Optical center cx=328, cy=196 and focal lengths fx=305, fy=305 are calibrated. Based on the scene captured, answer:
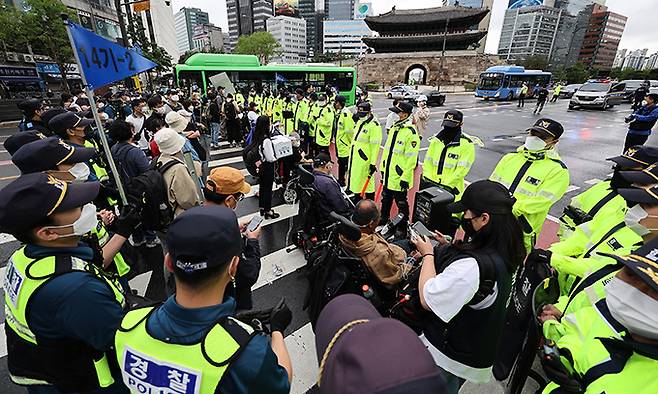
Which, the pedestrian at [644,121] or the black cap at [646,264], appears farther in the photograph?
the pedestrian at [644,121]

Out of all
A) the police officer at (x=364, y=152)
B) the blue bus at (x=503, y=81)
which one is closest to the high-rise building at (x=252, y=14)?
the blue bus at (x=503, y=81)

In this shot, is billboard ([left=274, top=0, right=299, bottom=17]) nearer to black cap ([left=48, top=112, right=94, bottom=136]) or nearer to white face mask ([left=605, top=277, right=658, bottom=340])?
black cap ([left=48, top=112, right=94, bottom=136])

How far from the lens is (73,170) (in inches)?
122

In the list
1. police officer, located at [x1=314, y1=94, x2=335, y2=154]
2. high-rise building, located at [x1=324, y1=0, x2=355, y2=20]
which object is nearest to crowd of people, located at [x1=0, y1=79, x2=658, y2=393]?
police officer, located at [x1=314, y1=94, x2=335, y2=154]

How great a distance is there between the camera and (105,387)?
1.70 m

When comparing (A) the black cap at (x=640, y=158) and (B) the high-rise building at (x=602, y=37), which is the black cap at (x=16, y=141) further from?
(B) the high-rise building at (x=602, y=37)

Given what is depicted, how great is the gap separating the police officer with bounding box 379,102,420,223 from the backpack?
10.7 ft

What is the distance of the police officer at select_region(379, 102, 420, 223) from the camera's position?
16.1 ft

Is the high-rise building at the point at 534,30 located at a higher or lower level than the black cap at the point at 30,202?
higher

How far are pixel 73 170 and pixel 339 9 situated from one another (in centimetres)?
17238

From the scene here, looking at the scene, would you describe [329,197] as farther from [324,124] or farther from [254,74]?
[254,74]

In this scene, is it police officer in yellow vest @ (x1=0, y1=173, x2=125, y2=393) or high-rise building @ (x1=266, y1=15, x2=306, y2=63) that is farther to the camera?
high-rise building @ (x1=266, y1=15, x2=306, y2=63)

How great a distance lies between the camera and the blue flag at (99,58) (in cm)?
326

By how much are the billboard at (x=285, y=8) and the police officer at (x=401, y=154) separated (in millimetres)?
138201
